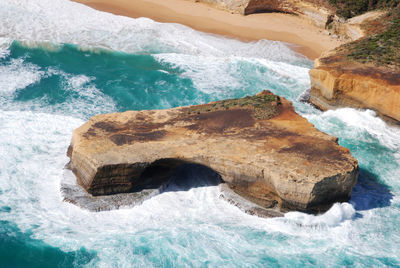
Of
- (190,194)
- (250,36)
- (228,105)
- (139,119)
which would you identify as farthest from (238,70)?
(190,194)

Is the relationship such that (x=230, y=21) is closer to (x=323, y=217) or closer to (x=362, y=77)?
(x=362, y=77)

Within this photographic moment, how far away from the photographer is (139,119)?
11.7 metres

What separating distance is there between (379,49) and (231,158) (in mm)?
9538

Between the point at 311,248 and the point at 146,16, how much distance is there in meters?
16.8

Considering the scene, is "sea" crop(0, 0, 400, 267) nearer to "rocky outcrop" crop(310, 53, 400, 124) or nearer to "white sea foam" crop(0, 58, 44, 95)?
"white sea foam" crop(0, 58, 44, 95)

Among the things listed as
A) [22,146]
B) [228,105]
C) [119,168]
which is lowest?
[22,146]

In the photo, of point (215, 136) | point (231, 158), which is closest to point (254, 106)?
point (215, 136)

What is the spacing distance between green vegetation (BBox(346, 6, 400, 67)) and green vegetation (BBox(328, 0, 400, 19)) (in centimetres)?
493

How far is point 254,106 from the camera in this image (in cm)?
1225

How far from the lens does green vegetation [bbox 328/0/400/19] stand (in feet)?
76.2

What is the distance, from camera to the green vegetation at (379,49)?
51.6 ft

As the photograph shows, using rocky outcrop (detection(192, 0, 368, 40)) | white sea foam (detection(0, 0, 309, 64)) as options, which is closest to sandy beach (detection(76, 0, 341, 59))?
rocky outcrop (detection(192, 0, 368, 40))

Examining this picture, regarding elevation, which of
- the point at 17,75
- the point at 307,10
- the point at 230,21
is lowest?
the point at 17,75

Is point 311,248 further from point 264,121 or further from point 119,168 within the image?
point 119,168
